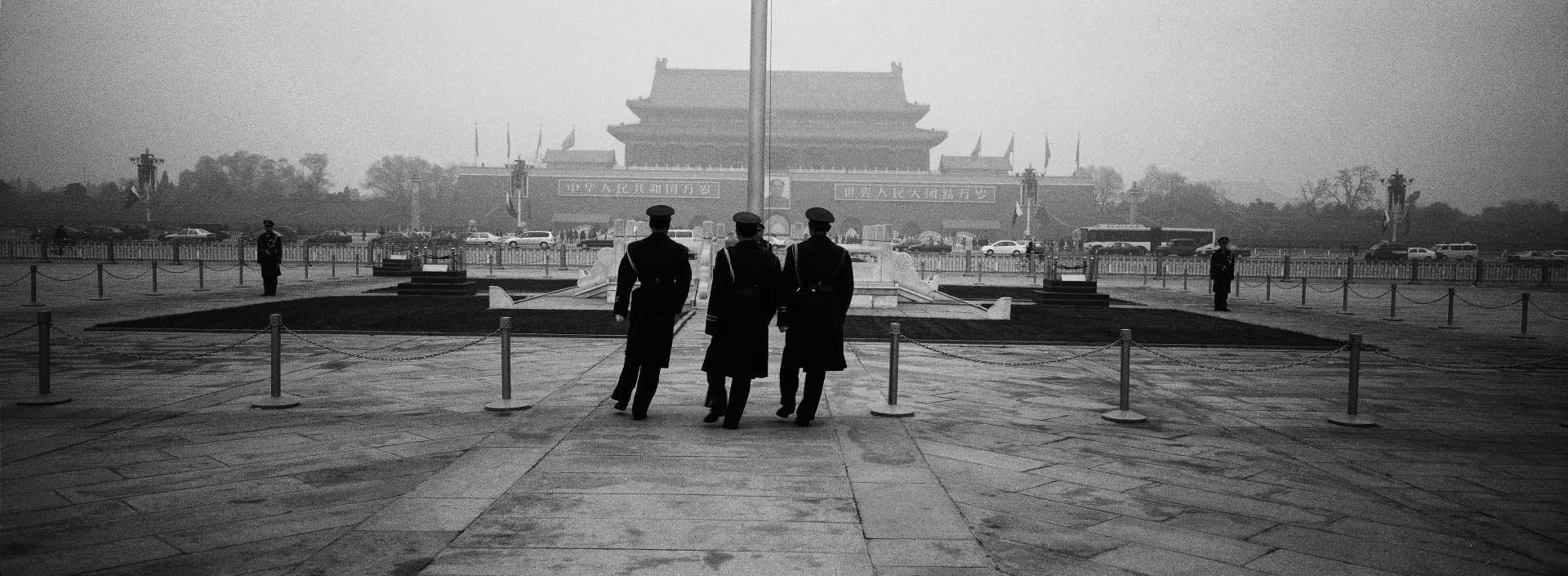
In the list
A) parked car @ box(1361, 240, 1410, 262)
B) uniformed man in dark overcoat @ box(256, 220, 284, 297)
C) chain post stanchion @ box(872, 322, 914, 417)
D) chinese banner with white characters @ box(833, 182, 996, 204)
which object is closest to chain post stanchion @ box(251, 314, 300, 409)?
chain post stanchion @ box(872, 322, 914, 417)

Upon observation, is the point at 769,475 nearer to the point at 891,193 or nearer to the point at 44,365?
the point at 44,365

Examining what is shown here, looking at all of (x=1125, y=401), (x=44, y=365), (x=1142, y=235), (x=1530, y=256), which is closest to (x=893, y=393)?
(x=1125, y=401)

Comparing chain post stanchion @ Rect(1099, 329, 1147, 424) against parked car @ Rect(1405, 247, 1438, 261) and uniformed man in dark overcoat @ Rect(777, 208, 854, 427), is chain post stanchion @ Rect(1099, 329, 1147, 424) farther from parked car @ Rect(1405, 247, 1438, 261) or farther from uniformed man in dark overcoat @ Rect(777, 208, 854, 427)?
parked car @ Rect(1405, 247, 1438, 261)

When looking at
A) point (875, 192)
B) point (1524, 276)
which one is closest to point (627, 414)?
point (1524, 276)

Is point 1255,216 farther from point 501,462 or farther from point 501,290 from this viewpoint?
point 501,462

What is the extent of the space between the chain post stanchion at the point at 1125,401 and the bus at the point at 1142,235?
127 feet

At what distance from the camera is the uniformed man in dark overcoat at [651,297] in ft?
18.0

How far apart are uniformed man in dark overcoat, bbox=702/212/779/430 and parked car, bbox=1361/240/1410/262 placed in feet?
126

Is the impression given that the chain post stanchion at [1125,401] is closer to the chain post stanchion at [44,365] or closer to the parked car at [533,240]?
the chain post stanchion at [44,365]

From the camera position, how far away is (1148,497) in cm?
419

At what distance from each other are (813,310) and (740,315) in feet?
1.33

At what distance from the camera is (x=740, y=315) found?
17.7 feet

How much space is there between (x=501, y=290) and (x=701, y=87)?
138 feet

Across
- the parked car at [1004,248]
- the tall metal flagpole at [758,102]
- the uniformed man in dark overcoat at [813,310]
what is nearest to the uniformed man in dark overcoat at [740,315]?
the uniformed man in dark overcoat at [813,310]
